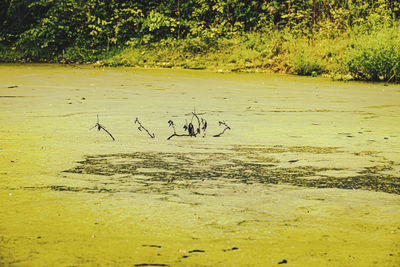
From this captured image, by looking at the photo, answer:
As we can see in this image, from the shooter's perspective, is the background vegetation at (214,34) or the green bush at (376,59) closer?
the green bush at (376,59)

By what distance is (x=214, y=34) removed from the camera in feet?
43.7

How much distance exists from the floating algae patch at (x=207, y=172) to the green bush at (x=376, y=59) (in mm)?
6171

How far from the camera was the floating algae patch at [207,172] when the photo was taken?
288cm

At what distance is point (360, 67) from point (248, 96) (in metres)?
3.00

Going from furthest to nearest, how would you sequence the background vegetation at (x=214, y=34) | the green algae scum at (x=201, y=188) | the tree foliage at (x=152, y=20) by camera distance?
the tree foliage at (x=152, y=20), the background vegetation at (x=214, y=34), the green algae scum at (x=201, y=188)

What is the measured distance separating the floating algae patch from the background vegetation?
6489 millimetres

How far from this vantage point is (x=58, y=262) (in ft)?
6.12

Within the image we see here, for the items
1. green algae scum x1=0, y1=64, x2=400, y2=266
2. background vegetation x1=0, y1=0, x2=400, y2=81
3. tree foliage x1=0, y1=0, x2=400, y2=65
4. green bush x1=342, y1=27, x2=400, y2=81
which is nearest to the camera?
green algae scum x1=0, y1=64, x2=400, y2=266

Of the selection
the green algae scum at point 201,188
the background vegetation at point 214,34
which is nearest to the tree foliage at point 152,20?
the background vegetation at point 214,34

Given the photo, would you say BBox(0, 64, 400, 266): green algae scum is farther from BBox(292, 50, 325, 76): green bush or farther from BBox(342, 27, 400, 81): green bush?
BBox(292, 50, 325, 76): green bush

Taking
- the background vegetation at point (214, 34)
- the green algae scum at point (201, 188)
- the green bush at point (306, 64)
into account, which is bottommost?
the green algae scum at point (201, 188)

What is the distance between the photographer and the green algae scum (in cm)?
199

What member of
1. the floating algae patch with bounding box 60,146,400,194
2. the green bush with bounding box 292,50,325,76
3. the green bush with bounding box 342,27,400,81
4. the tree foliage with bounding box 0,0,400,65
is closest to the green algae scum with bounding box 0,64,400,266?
the floating algae patch with bounding box 60,146,400,194

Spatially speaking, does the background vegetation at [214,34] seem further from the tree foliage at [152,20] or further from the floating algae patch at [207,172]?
the floating algae patch at [207,172]
